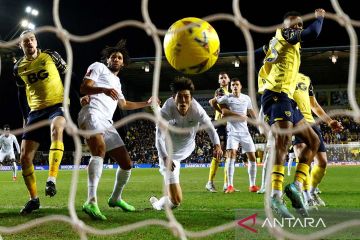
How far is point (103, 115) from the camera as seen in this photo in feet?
15.2

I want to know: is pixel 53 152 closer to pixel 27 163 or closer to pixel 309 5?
pixel 27 163

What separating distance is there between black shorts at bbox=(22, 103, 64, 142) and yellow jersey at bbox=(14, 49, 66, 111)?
47 mm

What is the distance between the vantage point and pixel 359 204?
510 centimetres

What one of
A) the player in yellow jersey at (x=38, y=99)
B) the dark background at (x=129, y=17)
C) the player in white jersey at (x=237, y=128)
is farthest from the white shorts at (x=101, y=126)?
the dark background at (x=129, y=17)

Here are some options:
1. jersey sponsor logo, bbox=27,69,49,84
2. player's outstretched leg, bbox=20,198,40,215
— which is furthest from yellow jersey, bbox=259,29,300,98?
player's outstretched leg, bbox=20,198,40,215

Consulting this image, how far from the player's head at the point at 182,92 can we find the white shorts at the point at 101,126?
693 millimetres

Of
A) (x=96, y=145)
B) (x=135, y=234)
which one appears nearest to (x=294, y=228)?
(x=135, y=234)

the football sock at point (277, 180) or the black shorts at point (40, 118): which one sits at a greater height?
the black shorts at point (40, 118)

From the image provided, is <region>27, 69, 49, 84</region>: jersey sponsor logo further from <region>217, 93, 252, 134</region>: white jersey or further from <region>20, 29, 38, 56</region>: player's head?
<region>217, 93, 252, 134</region>: white jersey

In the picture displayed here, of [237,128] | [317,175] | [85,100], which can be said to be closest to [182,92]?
[85,100]

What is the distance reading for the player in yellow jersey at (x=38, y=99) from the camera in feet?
15.6

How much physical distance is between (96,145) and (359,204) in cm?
303

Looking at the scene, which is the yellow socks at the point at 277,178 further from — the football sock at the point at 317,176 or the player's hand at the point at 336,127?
the football sock at the point at 317,176

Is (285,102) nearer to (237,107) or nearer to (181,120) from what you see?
(181,120)
